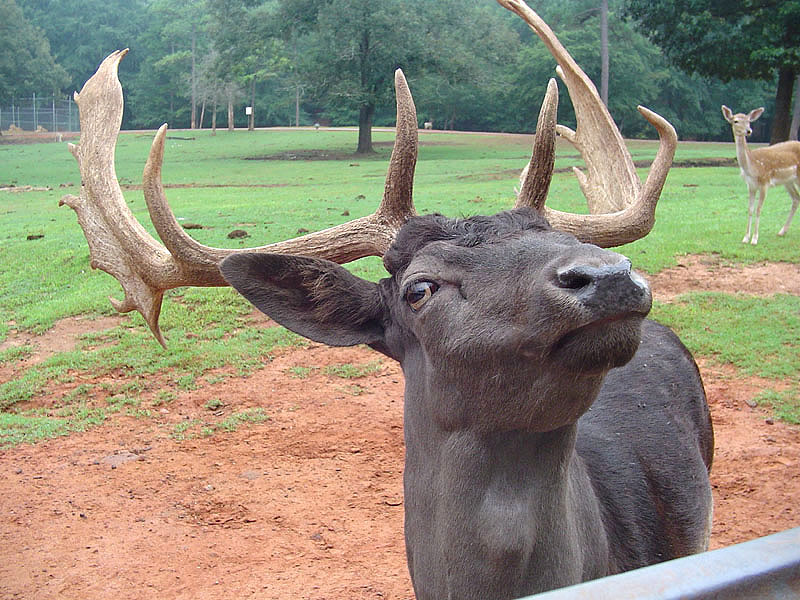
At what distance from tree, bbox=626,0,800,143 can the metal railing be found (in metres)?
25.7

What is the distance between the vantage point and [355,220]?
11.5 feet

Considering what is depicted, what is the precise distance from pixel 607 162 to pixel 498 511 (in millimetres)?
2473

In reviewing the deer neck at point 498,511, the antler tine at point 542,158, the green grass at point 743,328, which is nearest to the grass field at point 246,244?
the green grass at point 743,328

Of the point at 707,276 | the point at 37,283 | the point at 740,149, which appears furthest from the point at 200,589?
the point at 740,149

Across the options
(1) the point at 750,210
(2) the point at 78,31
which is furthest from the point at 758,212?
(2) the point at 78,31

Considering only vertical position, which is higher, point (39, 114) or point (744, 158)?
point (744, 158)

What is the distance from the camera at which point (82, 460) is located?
6137mm

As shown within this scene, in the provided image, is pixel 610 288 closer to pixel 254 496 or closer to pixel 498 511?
pixel 498 511

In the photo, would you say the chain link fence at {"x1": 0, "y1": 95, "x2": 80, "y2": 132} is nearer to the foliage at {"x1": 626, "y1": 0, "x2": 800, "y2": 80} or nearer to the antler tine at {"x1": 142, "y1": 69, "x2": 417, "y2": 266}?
the foliage at {"x1": 626, "y1": 0, "x2": 800, "y2": 80}

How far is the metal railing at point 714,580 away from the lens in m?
1.06

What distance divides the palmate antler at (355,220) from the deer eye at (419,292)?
0.70 meters

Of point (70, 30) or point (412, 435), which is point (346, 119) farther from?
point (412, 435)

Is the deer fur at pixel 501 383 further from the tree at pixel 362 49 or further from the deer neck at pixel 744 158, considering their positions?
the tree at pixel 362 49

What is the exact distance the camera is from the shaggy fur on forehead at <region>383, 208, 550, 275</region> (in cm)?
272
